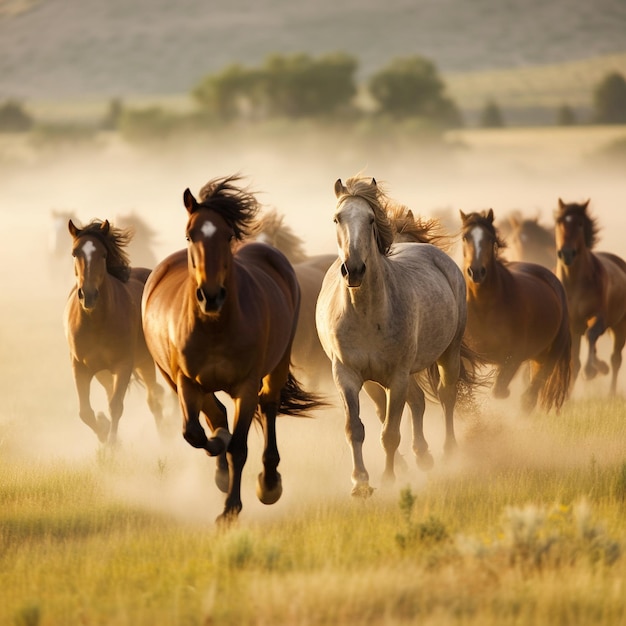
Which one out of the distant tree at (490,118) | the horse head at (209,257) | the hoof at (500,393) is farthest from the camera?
the distant tree at (490,118)

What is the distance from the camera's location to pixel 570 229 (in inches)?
534

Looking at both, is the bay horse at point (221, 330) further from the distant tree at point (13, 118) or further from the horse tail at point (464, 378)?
the distant tree at point (13, 118)

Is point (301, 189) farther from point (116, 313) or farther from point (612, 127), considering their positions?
point (116, 313)

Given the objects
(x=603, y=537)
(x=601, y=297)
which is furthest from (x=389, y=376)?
(x=601, y=297)

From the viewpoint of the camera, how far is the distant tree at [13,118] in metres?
91.9

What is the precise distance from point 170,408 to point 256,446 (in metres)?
4.24

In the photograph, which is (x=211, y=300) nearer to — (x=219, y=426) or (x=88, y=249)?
(x=219, y=426)

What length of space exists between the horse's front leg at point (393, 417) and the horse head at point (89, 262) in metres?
3.11

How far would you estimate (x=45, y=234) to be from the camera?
160ft

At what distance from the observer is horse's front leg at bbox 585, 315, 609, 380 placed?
14305 millimetres

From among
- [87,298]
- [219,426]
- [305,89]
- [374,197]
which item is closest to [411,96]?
[305,89]

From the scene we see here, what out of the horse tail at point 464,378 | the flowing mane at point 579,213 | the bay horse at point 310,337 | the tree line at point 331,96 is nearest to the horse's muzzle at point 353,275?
the horse tail at point 464,378

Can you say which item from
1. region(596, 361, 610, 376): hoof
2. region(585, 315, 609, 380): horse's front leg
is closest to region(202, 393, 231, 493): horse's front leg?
region(585, 315, 609, 380): horse's front leg

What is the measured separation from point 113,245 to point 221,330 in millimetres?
3796
